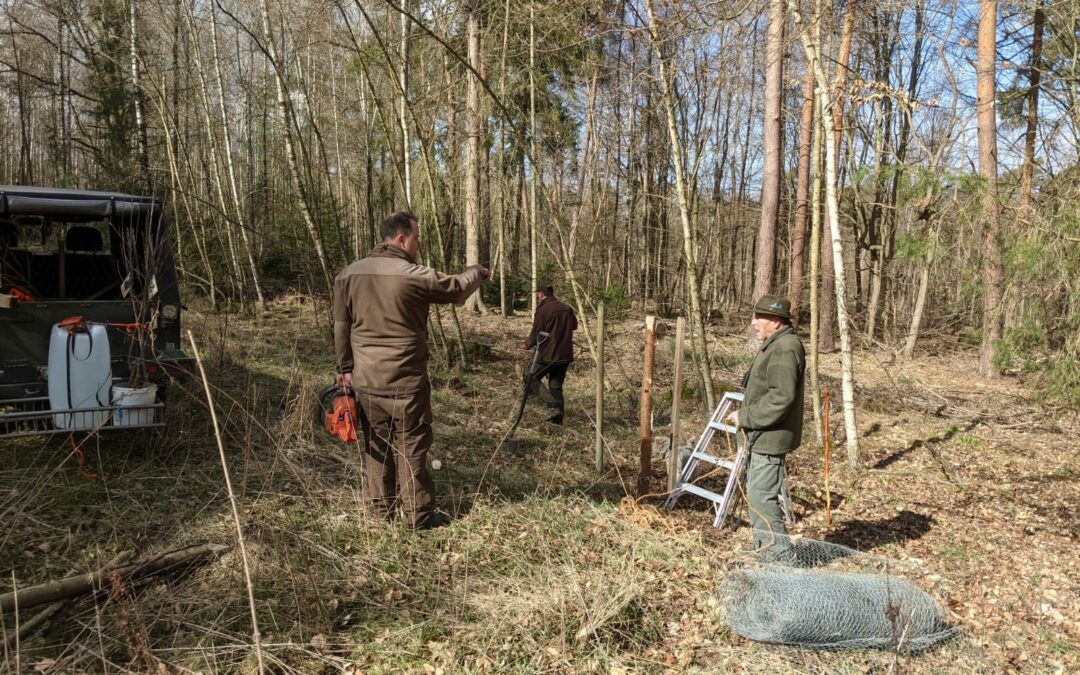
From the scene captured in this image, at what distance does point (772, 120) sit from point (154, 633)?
11919mm

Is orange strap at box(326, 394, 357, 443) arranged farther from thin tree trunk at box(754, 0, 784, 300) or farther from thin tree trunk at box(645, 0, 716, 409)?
thin tree trunk at box(754, 0, 784, 300)

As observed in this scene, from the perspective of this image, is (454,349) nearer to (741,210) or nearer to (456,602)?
(456,602)

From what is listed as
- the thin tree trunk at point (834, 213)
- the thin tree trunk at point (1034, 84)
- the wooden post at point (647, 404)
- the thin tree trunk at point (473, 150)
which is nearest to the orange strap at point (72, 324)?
the wooden post at point (647, 404)

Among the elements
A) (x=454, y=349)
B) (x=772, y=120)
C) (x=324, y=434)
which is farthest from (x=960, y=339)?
(x=324, y=434)

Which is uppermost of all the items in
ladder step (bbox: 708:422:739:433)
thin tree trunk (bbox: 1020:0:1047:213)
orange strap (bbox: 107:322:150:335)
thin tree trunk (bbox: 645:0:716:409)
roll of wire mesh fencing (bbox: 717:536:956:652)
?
thin tree trunk (bbox: 1020:0:1047:213)

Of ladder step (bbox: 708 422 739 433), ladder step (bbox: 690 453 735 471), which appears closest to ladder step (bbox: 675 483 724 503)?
ladder step (bbox: 690 453 735 471)

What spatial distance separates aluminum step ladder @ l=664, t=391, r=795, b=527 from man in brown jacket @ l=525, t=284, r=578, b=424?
2626mm

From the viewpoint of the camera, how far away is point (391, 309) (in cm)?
404

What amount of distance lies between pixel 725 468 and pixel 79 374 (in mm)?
5026

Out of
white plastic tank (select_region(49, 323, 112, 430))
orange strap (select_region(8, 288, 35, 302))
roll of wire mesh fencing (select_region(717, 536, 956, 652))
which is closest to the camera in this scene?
roll of wire mesh fencing (select_region(717, 536, 956, 652))

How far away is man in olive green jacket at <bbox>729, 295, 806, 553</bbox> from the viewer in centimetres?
431

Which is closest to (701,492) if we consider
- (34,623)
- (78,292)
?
(34,623)

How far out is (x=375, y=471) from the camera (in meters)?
4.34

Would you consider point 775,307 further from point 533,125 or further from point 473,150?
point 473,150
